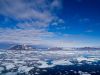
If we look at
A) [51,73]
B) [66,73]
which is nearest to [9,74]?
[51,73]

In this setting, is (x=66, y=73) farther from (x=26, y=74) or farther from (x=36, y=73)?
(x=26, y=74)

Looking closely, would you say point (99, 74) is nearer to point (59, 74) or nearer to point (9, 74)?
point (59, 74)

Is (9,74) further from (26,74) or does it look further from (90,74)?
(90,74)

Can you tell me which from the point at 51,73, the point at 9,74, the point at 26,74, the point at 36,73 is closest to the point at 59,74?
the point at 51,73

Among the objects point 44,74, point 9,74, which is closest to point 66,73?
point 44,74

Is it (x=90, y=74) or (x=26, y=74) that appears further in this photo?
(x=90, y=74)

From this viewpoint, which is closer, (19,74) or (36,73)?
(19,74)

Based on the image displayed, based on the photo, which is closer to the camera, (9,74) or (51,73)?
(9,74)
